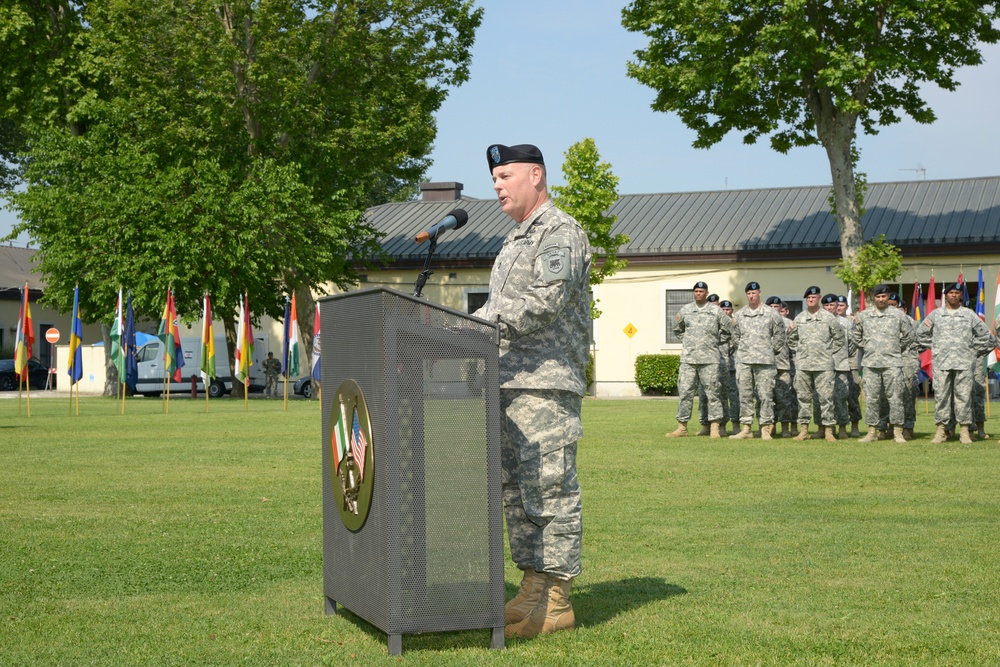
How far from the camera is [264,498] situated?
1115 centimetres

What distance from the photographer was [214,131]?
1521 inches

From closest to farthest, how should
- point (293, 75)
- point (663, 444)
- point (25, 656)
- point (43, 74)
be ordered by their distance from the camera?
point (25, 656) < point (663, 444) < point (293, 75) < point (43, 74)

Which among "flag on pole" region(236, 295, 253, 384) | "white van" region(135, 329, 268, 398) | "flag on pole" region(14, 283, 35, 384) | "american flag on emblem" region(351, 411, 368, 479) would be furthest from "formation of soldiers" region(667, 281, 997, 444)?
"white van" region(135, 329, 268, 398)

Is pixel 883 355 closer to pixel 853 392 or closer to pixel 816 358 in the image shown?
pixel 816 358

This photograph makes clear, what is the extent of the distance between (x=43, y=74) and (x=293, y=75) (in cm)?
872

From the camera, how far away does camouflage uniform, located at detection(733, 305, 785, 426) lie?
63.8 feet

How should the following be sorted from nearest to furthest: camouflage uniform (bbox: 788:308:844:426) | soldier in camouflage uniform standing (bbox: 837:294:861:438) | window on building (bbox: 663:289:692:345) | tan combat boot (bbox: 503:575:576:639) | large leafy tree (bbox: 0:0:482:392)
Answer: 1. tan combat boot (bbox: 503:575:576:639)
2. camouflage uniform (bbox: 788:308:844:426)
3. soldier in camouflage uniform standing (bbox: 837:294:861:438)
4. large leafy tree (bbox: 0:0:482:392)
5. window on building (bbox: 663:289:692:345)

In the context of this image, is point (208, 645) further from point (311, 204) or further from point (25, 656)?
point (311, 204)

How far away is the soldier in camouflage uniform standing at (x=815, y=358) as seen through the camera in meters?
19.1

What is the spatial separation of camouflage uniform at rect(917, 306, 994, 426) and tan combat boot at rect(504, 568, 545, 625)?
13.3 meters

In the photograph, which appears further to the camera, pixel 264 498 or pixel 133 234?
pixel 133 234

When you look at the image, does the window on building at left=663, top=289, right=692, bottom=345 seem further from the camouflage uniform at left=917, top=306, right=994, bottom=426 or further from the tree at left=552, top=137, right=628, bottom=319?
the camouflage uniform at left=917, top=306, right=994, bottom=426

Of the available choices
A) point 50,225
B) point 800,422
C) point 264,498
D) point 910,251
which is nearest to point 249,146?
point 50,225

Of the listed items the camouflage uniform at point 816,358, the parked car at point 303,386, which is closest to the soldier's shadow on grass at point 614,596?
the camouflage uniform at point 816,358
